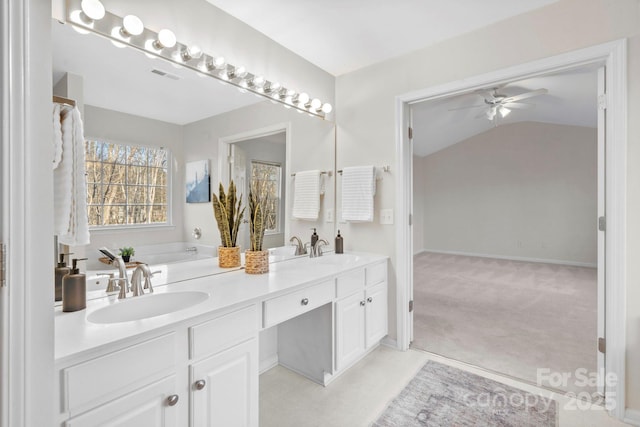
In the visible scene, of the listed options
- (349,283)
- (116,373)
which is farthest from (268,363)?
(116,373)

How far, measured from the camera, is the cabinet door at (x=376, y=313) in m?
2.33

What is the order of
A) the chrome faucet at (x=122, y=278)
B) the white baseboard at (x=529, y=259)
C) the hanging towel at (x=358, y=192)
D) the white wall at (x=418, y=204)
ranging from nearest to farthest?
the chrome faucet at (x=122, y=278) < the hanging towel at (x=358, y=192) < the white baseboard at (x=529, y=259) < the white wall at (x=418, y=204)

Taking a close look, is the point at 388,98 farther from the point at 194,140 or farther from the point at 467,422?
the point at 467,422

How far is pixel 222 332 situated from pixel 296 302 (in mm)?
488

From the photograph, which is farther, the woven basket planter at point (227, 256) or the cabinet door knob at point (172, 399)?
the woven basket planter at point (227, 256)

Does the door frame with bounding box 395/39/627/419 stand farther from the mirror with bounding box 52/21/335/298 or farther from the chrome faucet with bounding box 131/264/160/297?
the chrome faucet with bounding box 131/264/160/297

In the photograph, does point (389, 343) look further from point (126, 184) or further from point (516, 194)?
point (516, 194)

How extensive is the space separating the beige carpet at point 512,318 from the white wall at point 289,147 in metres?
1.41

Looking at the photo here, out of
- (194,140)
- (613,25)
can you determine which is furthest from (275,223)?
(613,25)

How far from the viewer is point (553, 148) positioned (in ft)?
21.0

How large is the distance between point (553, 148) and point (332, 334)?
6.75m

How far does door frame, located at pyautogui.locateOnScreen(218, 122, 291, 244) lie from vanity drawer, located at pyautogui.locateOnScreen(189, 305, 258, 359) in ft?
2.91

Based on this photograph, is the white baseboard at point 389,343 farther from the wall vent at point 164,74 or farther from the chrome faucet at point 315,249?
the wall vent at point 164,74

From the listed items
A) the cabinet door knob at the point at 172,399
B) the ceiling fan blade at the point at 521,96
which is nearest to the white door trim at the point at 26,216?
the cabinet door knob at the point at 172,399
